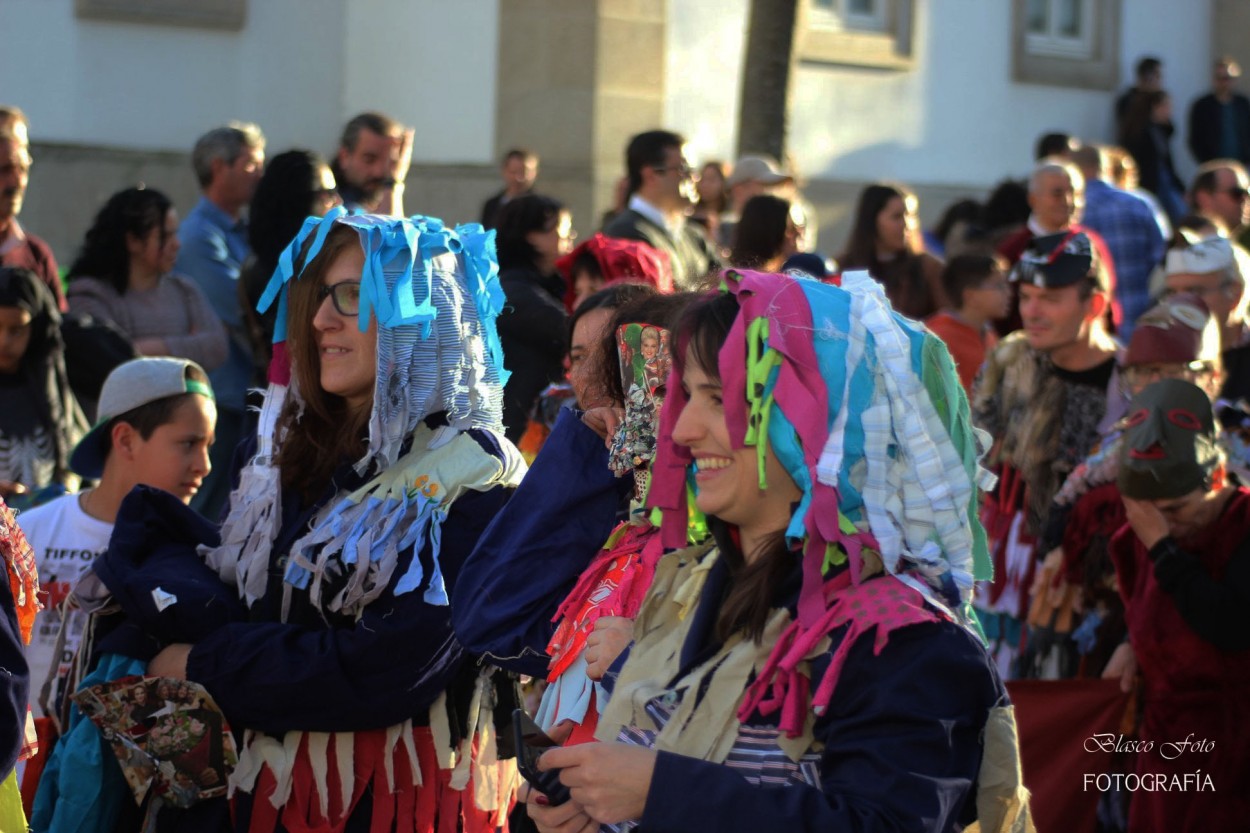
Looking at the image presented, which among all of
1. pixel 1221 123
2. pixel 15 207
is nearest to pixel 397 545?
pixel 15 207

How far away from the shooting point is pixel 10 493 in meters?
5.62

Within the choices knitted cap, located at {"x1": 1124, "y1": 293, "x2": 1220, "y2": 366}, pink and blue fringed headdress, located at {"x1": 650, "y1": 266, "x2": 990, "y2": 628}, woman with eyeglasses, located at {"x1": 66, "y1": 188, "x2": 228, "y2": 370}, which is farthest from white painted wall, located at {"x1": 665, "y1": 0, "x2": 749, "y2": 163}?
pink and blue fringed headdress, located at {"x1": 650, "y1": 266, "x2": 990, "y2": 628}

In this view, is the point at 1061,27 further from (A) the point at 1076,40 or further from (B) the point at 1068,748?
(B) the point at 1068,748

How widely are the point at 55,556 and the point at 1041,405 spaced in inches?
130

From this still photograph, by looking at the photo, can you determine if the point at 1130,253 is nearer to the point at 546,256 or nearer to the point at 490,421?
the point at 546,256

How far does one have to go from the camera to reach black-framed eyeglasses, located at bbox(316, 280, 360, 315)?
3727mm

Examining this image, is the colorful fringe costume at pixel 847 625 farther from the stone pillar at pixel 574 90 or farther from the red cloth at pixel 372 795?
the stone pillar at pixel 574 90

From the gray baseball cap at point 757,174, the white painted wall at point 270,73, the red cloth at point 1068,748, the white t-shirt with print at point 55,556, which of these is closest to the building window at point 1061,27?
the white painted wall at point 270,73

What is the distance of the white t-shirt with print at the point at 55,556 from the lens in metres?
4.41

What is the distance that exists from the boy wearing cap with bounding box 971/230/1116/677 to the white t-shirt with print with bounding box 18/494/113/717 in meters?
3.10

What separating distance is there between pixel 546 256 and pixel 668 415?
4012 millimetres

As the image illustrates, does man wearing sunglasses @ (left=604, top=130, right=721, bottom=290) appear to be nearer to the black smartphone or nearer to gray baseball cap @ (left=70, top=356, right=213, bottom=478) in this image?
gray baseball cap @ (left=70, top=356, right=213, bottom=478)

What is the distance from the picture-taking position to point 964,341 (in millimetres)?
7773

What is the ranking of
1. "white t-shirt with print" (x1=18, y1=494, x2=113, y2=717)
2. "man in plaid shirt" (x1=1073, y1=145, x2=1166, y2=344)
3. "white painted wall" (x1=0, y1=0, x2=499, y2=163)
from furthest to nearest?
1. "white painted wall" (x1=0, y1=0, x2=499, y2=163)
2. "man in plaid shirt" (x1=1073, y1=145, x2=1166, y2=344)
3. "white t-shirt with print" (x1=18, y1=494, x2=113, y2=717)
